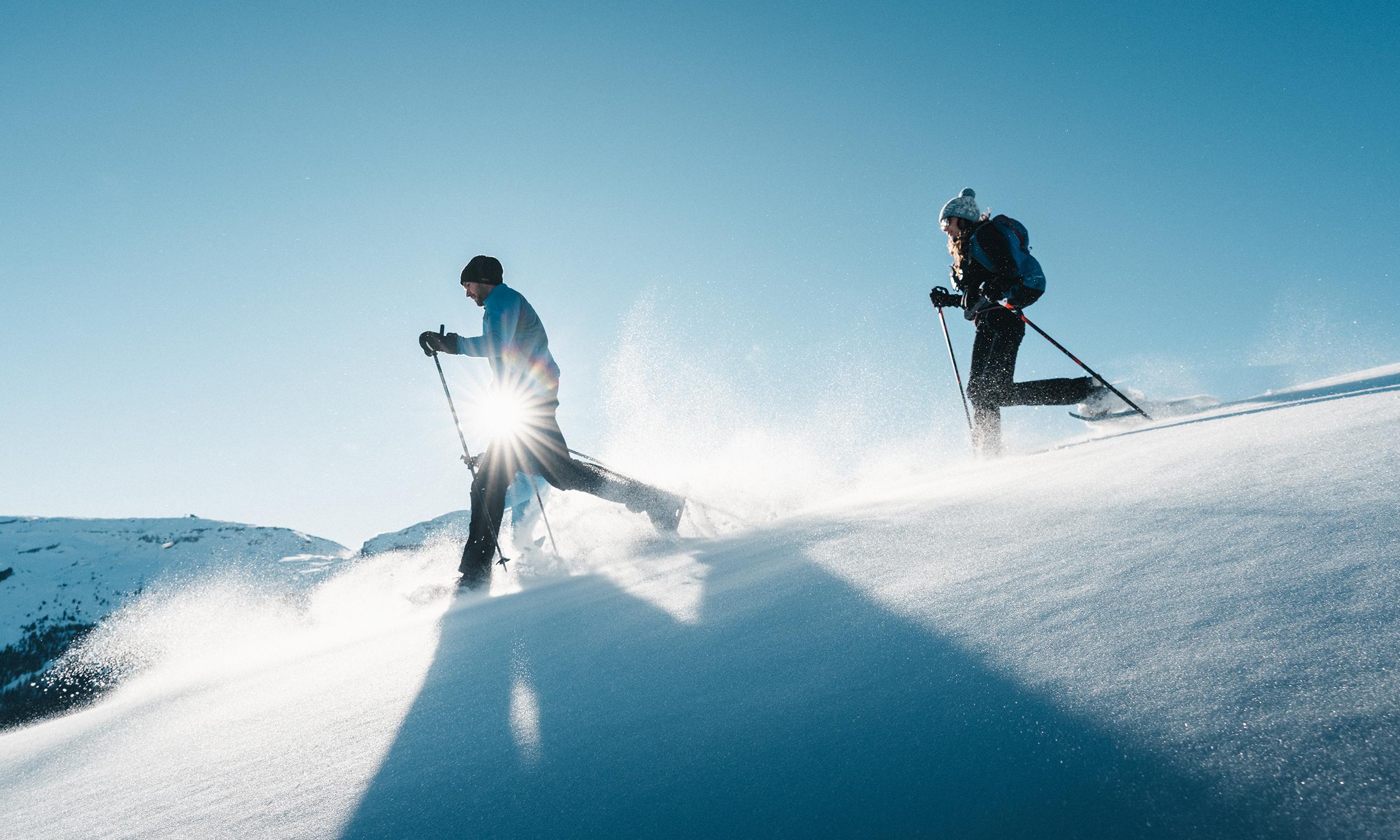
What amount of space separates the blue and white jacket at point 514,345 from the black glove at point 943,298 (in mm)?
3461

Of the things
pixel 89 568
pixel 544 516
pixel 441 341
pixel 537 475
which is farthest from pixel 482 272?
pixel 89 568

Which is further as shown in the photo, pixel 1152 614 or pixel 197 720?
pixel 197 720

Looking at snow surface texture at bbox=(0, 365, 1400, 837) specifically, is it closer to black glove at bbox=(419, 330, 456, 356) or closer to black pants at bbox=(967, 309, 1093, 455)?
black pants at bbox=(967, 309, 1093, 455)

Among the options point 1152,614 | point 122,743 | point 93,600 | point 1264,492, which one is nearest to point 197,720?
point 122,743

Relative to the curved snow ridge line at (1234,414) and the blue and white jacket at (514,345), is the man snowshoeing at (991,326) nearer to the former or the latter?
the curved snow ridge line at (1234,414)

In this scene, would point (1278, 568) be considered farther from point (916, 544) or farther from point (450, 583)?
point (450, 583)

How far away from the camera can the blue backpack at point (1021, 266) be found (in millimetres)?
4801

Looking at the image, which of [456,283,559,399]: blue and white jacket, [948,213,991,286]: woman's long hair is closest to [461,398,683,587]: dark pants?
[456,283,559,399]: blue and white jacket

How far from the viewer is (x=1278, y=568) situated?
1.09 meters

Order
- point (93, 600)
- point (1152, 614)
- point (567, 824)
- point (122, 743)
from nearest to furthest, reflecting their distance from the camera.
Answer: point (567, 824)
point (1152, 614)
point (122, 743)
point (93, 600)

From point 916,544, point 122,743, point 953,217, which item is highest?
point 953,217

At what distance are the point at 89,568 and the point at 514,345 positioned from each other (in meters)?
210

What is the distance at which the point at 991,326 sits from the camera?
16.6 feet

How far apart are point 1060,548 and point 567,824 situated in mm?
1309
